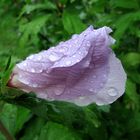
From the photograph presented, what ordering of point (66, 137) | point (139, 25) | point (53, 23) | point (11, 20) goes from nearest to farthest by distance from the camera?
1. point (66, 137)
2. point (139, 25)
3. point (53, 23)
4. point (11, 20)

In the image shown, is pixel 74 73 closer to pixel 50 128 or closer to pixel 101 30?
pixel 101 30

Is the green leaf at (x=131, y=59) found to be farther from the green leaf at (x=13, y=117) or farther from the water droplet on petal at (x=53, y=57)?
the water droplet on petal at (x=53, y=57)

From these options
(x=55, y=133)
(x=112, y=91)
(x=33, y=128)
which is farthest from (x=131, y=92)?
(x=112, y=91)

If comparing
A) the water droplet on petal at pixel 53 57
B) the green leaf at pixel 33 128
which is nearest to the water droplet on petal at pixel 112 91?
the water droplet on petal at pixel 53 57

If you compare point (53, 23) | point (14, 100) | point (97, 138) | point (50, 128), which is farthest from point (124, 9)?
point (14, 100)

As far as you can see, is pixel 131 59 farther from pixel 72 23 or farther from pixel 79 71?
pixel 79 71
